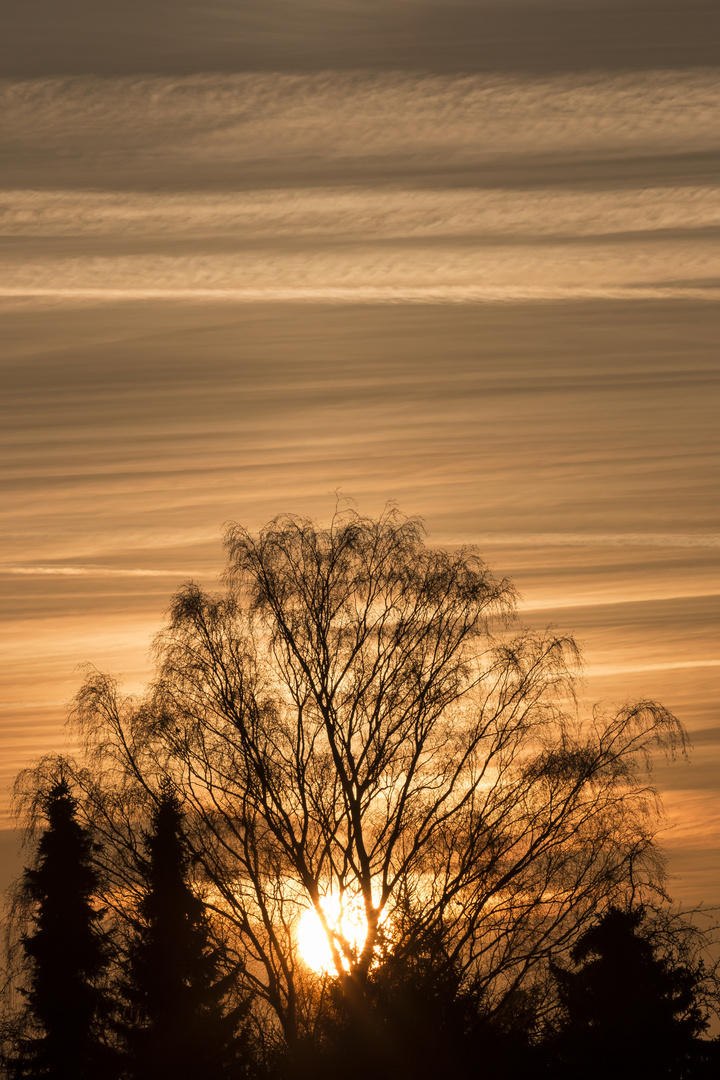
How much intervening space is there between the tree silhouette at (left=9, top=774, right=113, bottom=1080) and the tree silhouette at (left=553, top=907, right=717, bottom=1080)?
12425 mm

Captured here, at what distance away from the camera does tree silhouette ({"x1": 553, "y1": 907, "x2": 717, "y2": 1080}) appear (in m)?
27.1

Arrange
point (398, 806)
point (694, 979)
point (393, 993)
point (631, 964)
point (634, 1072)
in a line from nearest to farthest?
point (393, 993) < point (634, 1072) < point (694, 979) < point (398, 806) < point (631, 964)

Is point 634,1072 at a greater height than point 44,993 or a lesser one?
lesser

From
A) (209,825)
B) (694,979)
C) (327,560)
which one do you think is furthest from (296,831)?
(694,979)

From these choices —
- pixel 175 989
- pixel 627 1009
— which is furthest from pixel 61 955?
pixel 627 1009

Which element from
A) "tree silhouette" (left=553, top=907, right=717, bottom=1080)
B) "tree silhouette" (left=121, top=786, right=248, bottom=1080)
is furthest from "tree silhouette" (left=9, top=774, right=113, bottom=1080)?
"tree silhouette" (left=553, top=907, right=717, bottom=1080)

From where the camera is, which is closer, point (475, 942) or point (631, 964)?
point (475, 942)

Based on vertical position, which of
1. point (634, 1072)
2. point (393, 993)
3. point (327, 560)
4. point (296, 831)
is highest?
point (327, 560)

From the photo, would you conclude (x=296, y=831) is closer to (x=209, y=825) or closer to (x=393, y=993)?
(x=209, y=825)

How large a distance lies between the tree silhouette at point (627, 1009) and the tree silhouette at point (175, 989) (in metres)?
7.99

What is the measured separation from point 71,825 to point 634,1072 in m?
16.0

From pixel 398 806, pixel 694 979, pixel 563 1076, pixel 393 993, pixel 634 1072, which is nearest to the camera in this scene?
pixel 393 993

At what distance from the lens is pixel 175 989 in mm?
29938

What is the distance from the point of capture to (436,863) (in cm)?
3278
